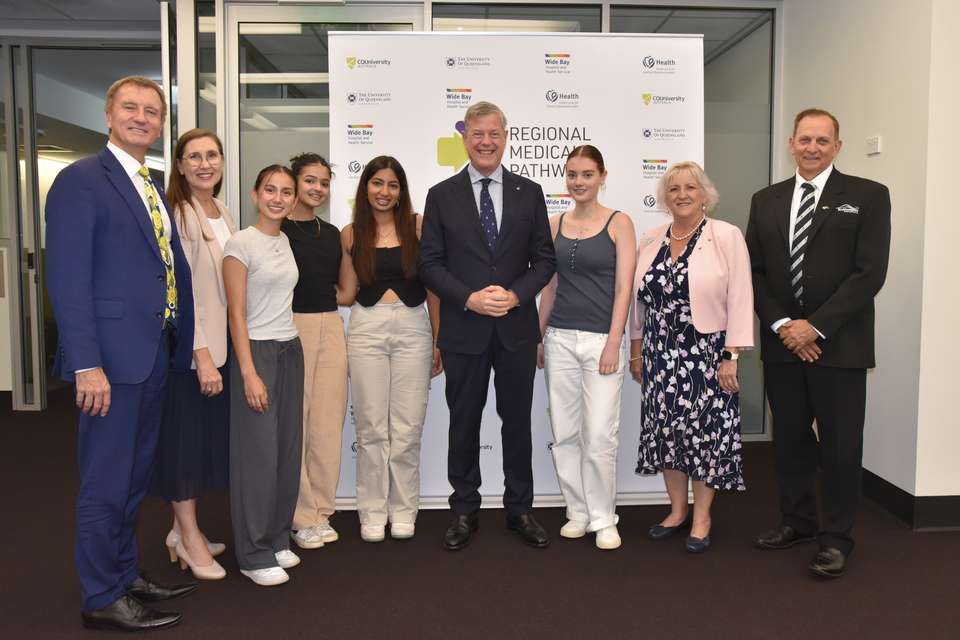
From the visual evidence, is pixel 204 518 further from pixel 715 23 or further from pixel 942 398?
pixel 715 23

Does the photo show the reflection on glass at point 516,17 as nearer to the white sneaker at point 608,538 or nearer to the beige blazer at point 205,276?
the beige blazer at point 205,276

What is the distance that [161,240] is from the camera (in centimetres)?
246

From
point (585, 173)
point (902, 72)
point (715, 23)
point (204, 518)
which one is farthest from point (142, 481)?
point (715, 23)

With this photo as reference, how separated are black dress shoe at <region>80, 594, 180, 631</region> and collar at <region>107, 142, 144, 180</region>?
1452 mm

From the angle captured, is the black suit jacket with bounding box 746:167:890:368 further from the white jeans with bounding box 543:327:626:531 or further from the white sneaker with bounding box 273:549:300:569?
the white sneaker with bounding box 273:549:300:569

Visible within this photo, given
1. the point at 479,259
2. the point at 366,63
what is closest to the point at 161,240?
the point at 479,259

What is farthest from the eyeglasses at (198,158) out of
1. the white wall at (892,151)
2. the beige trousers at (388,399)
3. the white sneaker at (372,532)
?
the white wall at (892,151)

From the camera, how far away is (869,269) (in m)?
2.87

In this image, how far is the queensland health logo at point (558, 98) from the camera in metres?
3.80

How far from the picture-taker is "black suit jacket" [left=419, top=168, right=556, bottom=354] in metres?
3.07

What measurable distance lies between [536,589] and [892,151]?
2832 millimetres

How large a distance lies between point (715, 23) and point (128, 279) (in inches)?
172

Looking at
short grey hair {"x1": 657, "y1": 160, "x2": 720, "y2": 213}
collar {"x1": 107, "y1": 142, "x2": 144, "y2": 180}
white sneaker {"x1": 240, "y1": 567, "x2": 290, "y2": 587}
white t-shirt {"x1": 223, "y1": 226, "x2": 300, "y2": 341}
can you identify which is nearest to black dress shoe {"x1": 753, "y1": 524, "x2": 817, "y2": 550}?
short grey hair {"x1": 657, "y1": 160, "x2": 720, "y2": 213}

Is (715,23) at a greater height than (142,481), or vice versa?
(715,23)
